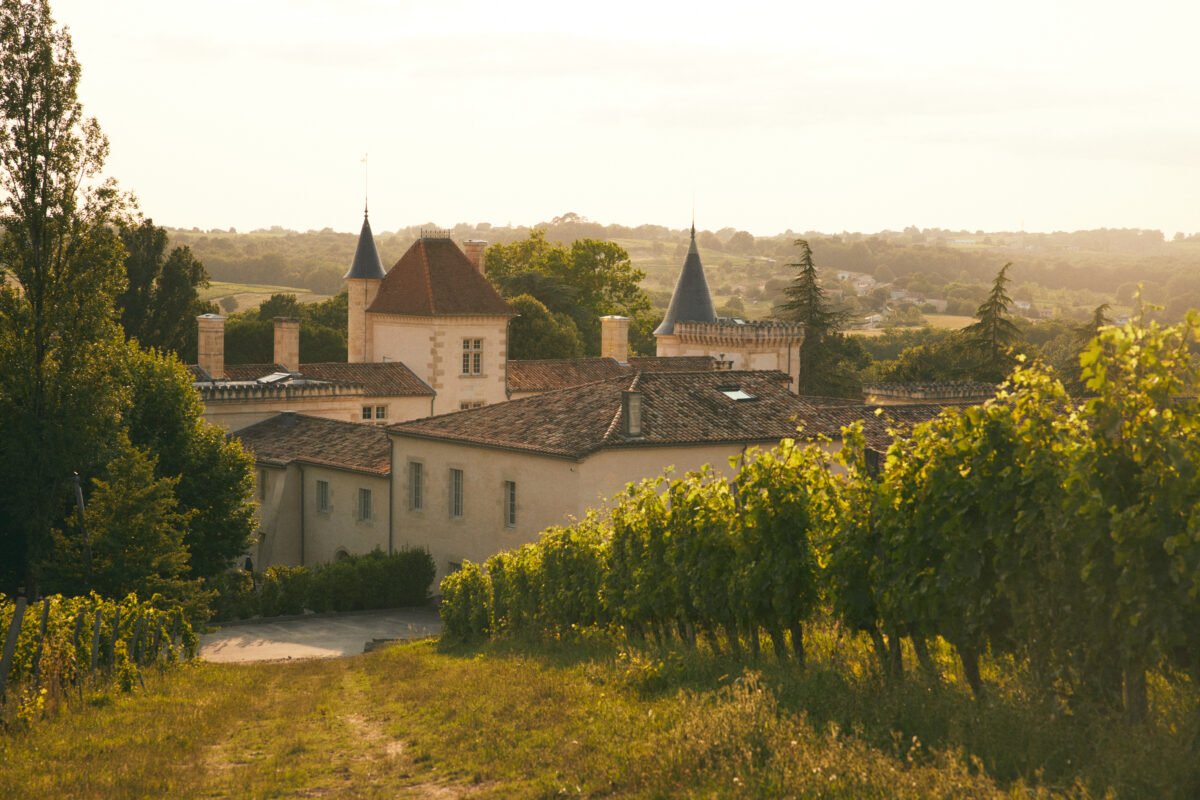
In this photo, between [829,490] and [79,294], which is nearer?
[829,490]

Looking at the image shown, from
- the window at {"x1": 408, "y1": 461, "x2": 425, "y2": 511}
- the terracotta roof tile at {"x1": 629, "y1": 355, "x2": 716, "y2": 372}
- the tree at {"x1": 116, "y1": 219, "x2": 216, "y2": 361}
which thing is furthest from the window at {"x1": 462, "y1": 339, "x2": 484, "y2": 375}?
the tree at {"x1": 116, "y1": 219, "x2": 216, "y2": 361}

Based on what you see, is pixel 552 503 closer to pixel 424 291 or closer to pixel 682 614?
pixel 682 614

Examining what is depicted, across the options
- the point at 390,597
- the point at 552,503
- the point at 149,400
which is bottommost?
the point at 390,597

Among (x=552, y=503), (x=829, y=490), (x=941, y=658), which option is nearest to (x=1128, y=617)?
(x=941, y=658)

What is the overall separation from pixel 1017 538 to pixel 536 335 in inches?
2401

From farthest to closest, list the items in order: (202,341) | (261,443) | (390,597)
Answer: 1. (202,341)
2. (261,443)
3. (390,597)

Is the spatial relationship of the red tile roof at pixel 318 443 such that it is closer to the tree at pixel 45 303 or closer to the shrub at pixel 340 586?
the shrub at pixel 340 586

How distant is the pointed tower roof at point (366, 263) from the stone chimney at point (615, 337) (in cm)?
1153

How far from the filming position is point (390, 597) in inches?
1344

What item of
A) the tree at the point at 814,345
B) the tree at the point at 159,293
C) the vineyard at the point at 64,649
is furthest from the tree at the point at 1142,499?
the tree at the point at 814,345

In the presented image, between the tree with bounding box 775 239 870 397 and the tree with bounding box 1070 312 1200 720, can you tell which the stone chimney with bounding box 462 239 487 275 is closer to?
the tree with bounding box 775 239 870 397

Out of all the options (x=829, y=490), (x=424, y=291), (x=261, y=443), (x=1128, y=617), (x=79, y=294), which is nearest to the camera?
(x=1128, y=617)

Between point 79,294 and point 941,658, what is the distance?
22376 millimetres

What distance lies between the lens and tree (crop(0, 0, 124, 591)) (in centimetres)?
2647
